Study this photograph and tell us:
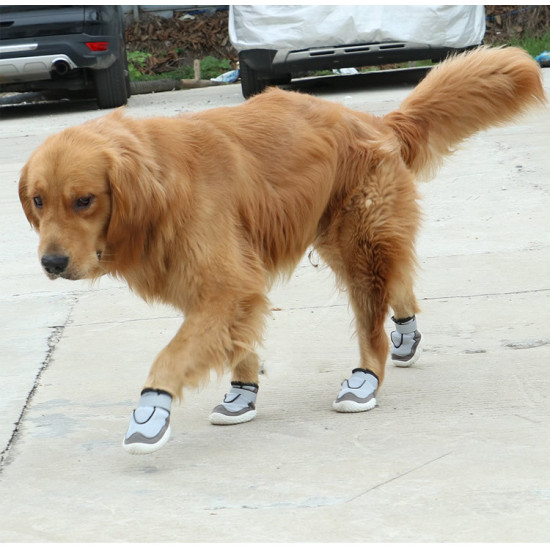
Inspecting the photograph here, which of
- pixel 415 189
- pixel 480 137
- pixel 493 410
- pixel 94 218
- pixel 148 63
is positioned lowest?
pixel 148 63

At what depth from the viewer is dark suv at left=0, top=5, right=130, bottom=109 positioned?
11.3 meters

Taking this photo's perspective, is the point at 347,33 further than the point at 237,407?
Yes

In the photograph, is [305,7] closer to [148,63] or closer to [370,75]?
[370,75]

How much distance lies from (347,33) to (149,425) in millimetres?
8776

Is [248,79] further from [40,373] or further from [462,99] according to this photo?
[40,373]

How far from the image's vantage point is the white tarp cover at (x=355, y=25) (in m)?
11.4

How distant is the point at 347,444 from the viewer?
147 inches

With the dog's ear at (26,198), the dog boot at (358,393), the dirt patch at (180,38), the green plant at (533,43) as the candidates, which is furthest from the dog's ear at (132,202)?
the dirt patch at (180,38)

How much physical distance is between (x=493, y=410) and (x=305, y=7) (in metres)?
8.38

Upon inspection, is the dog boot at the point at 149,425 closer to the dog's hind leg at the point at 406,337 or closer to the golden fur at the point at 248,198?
the golden fur at the point at 248,198

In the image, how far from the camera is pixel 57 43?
37.1 ft

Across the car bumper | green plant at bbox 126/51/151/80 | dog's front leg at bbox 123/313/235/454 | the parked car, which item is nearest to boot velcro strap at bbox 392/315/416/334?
dog's front leg at bbox 123/313/235/454

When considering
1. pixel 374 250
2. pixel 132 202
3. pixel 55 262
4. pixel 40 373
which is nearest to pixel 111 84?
pixel 40 373

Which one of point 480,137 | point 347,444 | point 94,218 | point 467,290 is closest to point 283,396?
point 347,444
